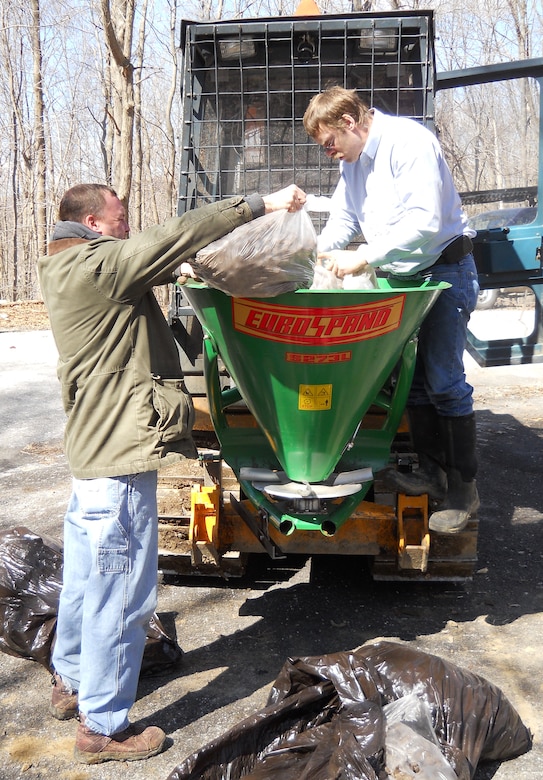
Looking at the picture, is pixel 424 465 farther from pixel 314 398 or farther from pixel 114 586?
pixel 114 586

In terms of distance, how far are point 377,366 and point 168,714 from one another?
4.78ft

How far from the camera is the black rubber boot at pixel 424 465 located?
348 centimetres

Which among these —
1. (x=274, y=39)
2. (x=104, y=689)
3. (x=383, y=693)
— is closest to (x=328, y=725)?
(x=383, y=693)

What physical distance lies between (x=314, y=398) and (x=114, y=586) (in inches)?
35.4

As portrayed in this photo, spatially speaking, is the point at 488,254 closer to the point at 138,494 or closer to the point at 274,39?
the point at 274,39

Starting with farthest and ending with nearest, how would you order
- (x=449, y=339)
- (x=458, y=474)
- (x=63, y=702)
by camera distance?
1. (x=458, y=474)
2. (x=449, y=339)
3. (x=63, y=702)

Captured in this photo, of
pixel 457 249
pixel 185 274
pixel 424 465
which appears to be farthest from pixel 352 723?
pixel 457 249

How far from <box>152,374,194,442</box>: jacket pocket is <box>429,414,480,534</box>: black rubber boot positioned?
127 centimetres

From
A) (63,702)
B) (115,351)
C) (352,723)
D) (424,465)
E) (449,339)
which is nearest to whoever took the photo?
(352,723)

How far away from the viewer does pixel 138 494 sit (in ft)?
8.52

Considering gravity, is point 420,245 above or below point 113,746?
above

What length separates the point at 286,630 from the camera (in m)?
3.56

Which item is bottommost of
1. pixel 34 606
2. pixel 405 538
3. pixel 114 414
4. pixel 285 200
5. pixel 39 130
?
pixel 34 606

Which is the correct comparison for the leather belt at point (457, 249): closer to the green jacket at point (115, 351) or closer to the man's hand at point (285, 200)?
the man's hand at point (285, 200)
